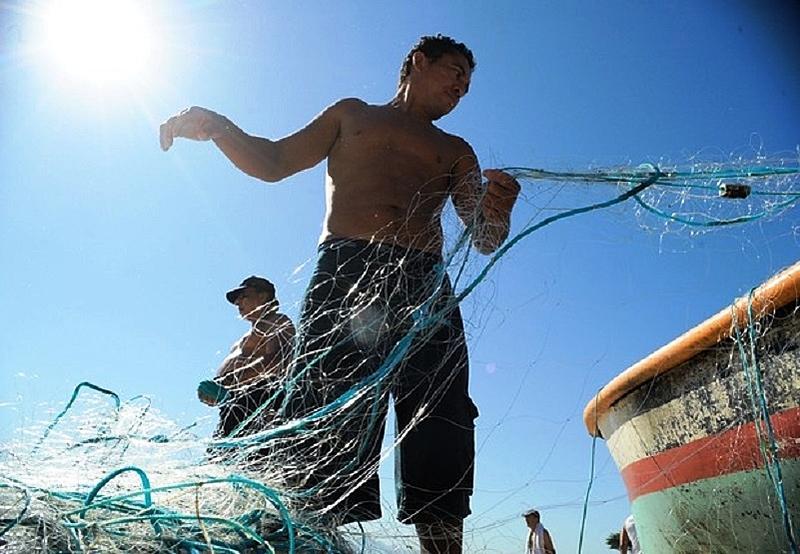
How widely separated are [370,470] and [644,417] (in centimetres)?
128

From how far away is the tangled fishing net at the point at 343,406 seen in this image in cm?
171

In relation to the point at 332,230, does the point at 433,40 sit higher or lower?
higher

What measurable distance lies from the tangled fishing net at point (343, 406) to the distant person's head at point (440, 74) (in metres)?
0.64

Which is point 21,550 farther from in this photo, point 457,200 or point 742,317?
point 742,317

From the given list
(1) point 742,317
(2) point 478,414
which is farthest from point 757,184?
(2) point 478,414

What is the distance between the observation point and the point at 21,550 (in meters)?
1.27

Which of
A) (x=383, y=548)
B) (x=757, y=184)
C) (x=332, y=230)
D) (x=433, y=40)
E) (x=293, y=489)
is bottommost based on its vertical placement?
(x=383, y=548)

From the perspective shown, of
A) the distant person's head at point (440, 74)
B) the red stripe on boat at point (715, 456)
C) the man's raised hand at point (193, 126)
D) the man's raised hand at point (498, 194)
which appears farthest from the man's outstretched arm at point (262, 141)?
the red stripe on boat at point (715, 456)

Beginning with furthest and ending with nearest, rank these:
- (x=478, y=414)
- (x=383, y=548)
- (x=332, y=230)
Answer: (x=332, y=230), (x=478, y=414), (x=383, y=548)

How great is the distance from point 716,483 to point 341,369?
1251mm

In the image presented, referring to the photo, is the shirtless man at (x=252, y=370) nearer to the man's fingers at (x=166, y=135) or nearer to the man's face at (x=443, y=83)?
the man's fingers at (x=166, y=135)

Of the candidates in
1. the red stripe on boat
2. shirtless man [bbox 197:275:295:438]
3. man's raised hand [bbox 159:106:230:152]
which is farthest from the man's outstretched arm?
the red stripe on boat

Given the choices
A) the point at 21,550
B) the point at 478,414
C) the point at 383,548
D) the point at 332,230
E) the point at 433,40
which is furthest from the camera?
the point at 433,40

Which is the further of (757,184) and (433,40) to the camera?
(433,40)
